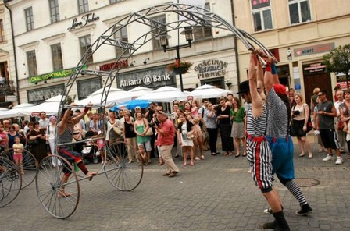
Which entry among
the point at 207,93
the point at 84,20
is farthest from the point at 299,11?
the point at 84,20

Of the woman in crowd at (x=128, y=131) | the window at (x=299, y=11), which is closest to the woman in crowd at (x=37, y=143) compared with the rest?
the woman in crowd at (x=128, y=131)

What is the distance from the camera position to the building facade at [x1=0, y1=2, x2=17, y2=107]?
30484mm

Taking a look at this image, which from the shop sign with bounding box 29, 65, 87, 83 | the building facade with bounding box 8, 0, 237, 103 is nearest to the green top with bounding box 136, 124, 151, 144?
the building facade with bounding box 8, 0, 237, 103

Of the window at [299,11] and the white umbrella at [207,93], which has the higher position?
the window at [299,11]

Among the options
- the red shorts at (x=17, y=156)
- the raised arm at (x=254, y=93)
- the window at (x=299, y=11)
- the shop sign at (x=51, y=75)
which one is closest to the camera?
the raised arm at (x=254, y=93)

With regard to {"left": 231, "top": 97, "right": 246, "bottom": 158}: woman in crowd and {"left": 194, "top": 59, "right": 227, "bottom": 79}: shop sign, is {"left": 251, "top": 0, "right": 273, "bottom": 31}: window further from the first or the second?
{"left": 231, "top": 97, "right": 246, "bottom": 158}: woman in crowd

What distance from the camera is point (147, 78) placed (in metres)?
24.4

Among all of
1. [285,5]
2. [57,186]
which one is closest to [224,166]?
[57,186]

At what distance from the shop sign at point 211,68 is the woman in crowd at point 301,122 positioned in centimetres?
1145

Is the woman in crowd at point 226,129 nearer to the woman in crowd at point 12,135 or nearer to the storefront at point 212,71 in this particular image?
the woman in crowd at point 12,135

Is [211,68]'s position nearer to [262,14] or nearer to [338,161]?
[262,14]

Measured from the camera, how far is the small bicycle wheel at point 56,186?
6270mm

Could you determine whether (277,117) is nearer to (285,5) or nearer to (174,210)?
(174,210)

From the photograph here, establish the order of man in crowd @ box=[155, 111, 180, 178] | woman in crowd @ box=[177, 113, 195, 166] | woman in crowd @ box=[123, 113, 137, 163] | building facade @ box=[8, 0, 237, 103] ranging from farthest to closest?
building facade @ box=[8, 0, 237, 103] < woman in crowd @ box=[123, 113, 137, 163] < woman in crowd @ box=[177, 113, 195, 166] < man in crowd @ box=[155, 111, 180, 178]
